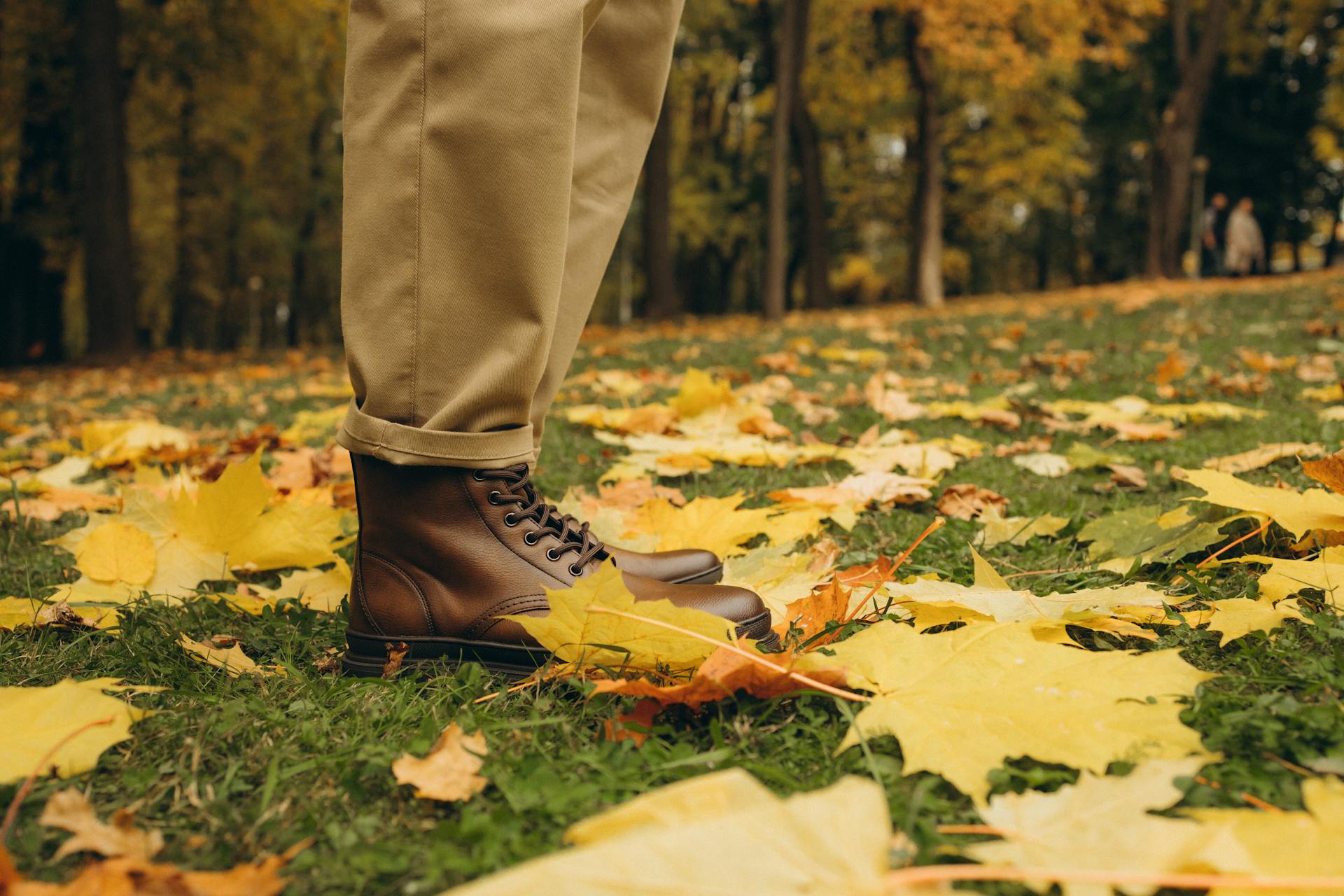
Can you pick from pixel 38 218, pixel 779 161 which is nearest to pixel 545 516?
pixel 779 161

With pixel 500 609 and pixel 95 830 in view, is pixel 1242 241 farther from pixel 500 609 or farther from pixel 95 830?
pixel 95 830

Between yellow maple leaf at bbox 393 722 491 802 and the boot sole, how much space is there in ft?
0.80

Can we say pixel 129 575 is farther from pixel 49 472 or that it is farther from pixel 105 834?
pixel 49 472

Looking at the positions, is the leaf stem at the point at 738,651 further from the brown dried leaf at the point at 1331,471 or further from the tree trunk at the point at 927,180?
the tree trunk at the point at 927,180

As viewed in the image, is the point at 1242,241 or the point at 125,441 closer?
the point at 125,441

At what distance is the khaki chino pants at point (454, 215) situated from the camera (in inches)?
44.9

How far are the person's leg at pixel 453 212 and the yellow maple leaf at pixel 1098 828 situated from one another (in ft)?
2.63

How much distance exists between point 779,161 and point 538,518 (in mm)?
9498

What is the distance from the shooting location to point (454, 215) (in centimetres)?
119

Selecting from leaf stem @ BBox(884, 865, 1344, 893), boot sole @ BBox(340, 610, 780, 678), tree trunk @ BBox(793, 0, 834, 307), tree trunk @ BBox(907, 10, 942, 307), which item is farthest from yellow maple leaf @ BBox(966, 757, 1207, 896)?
tree trunk @ BBox(793, 0, 834, 307)

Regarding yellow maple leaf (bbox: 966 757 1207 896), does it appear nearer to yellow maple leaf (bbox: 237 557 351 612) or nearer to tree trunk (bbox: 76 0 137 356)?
yellow maple leaf (bbox: 237 557 351 612)

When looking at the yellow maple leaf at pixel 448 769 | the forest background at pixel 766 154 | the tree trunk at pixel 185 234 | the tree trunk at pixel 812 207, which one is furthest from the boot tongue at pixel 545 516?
the tree trunk at pixel 185 234

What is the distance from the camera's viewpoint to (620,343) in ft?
24.8

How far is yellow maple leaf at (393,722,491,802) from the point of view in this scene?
91cm
